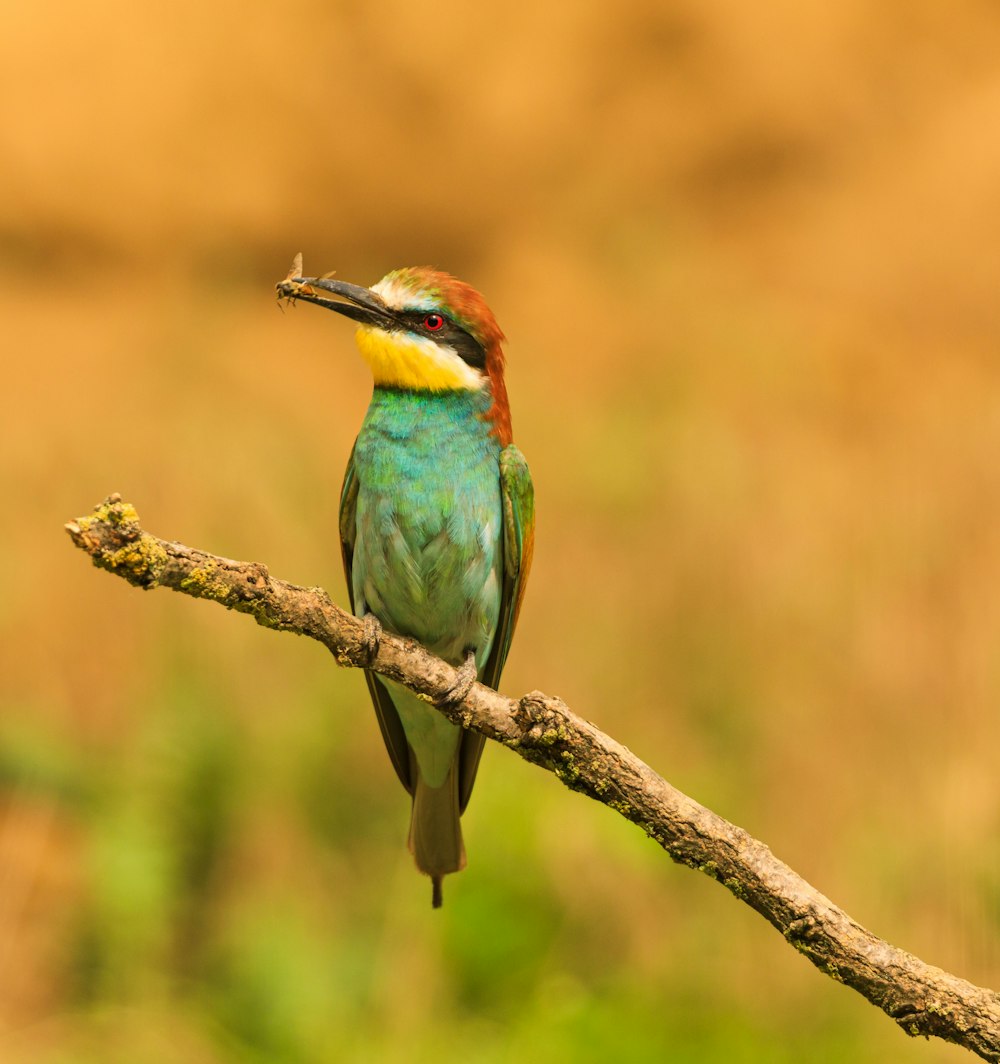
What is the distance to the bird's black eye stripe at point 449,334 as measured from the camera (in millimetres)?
2174

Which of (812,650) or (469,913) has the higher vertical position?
(812,650)

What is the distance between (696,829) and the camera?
1.39m

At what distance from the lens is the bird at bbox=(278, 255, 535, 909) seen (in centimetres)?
218

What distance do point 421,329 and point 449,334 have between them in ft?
0.18

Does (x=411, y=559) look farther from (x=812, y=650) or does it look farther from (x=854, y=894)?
(x=812, y=650)

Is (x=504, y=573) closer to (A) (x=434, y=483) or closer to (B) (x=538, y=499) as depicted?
(A) (x=434, y=483)

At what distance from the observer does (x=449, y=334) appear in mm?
2205

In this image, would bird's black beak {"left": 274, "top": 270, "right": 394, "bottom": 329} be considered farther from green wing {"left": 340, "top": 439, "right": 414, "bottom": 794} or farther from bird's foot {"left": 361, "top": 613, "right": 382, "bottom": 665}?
bird's foot {"left": 361, "top": 613, "right": 382, "bottom": 665}

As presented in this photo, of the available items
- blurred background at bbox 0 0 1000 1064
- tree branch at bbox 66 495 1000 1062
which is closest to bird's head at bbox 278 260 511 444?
tree branch at bbox 66 495 1000 1062

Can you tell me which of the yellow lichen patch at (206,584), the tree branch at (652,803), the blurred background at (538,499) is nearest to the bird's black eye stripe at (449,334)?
the tree branch at (652,803)

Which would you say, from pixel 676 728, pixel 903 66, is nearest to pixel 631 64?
pixel 903 66

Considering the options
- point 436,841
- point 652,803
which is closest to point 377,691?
point 436,841

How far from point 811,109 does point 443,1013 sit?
13.1 ft

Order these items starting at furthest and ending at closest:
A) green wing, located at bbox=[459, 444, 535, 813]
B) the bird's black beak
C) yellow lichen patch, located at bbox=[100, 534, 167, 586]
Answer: green wing, located at bbox=[459, 444, 535, 813]
the bird's black beak
yellow lichen patch, located at bbox=[100, 534, 167, 586]
